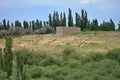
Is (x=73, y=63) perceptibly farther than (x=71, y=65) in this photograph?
Yes

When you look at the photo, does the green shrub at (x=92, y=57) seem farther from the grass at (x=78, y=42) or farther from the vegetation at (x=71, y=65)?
the grass at (x=78, y=42)

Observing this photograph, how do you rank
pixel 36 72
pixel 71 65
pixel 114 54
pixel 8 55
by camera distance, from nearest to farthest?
pixel 8 55
pixel 36 72
pixel 71 65
pixel 114 54

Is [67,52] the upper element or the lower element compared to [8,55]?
lower

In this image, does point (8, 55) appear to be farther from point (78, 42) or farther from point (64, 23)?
point (64, 23)

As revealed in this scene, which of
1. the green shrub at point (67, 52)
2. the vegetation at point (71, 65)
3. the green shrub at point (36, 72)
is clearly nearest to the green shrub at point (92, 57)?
the vegetation at point (71, 65)

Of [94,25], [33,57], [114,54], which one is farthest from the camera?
[94,25]

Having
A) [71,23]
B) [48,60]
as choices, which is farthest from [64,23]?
[48,60]

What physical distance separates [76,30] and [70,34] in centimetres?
247

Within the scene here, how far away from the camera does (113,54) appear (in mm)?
33906

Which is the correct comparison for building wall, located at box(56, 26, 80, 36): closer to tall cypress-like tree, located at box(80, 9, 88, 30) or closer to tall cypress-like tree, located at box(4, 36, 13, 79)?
tall cypress-like tree, located at box(80, 9, 88, 30)

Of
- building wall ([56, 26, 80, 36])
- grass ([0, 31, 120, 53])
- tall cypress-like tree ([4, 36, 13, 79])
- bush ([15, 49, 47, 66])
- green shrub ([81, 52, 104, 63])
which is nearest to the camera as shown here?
tall cypress-like tree ([4, 36, 13, 79])

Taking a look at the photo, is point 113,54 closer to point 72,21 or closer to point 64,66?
point 64,66

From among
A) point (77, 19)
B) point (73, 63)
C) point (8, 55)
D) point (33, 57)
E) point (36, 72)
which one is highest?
point (77, 19)

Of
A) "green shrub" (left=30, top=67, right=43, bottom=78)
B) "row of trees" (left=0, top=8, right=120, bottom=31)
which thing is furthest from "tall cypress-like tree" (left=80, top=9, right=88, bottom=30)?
"green shrub" (left=30, top=67, right=43, bottom=78)
